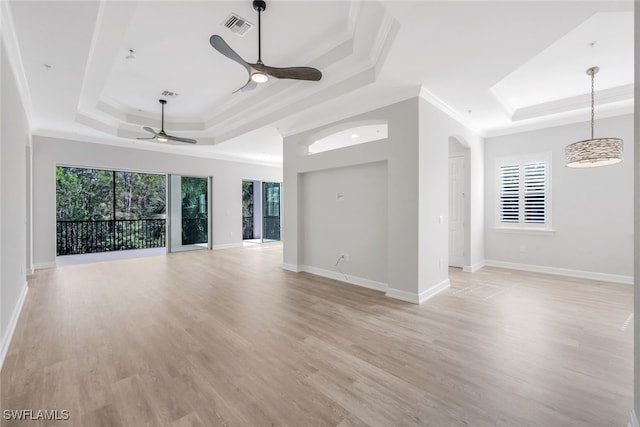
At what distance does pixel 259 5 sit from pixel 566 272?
655 centimetres

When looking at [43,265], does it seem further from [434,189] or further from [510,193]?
[510,193]

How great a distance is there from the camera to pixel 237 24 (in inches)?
117

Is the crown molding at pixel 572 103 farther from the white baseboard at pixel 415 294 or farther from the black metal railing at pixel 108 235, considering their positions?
the black metal railing at pixel 108 235

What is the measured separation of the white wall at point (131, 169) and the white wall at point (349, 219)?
4.10m

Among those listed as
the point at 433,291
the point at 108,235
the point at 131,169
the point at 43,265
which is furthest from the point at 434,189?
the point at 108,235

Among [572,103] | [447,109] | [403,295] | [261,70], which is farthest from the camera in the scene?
[572,103]

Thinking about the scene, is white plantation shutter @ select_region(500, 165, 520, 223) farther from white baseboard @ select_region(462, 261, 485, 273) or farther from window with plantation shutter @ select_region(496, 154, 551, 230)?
white baseboard @ select_region(462, 261, 485, 273)

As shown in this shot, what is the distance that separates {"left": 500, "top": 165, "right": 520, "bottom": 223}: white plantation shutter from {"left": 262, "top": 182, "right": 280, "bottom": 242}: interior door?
7039 millimetres

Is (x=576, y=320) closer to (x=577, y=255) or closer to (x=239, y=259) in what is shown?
(x=577, y=255)

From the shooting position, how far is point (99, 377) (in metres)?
2.10

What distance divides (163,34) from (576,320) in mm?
5819

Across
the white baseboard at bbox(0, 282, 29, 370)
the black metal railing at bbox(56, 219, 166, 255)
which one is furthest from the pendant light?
the black metal railing at bbox(56, 219, 166, 255)

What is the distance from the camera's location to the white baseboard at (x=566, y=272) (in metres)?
4.64

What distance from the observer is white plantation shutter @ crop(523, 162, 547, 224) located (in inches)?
211
